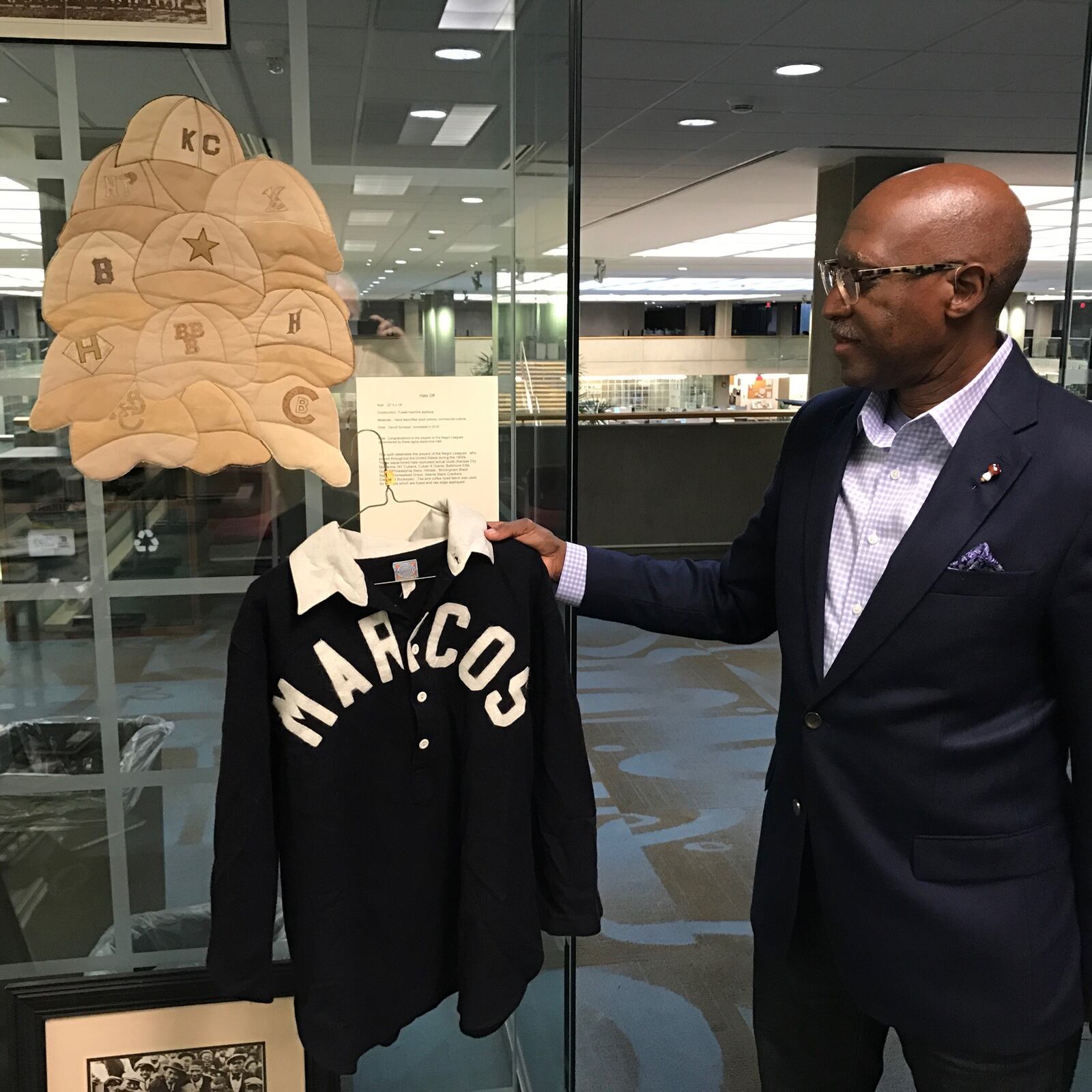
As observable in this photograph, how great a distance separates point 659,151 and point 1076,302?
15.8ft

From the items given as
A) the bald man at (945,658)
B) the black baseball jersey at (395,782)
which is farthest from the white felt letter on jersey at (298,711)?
the bald man at (945,658)

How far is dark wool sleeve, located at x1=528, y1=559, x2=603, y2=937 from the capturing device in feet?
5.15

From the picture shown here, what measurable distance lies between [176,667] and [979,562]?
126 centimetres

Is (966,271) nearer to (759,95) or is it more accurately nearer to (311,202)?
(311,202)

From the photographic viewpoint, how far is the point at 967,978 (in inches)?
52.9

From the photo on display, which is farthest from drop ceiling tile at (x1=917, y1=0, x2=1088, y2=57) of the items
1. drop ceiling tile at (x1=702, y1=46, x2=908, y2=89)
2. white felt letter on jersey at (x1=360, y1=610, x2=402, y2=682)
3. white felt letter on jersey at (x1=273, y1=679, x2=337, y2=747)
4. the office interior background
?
white felt letter on jersey at (x1=273, y1=679, x2=337, y2=747)

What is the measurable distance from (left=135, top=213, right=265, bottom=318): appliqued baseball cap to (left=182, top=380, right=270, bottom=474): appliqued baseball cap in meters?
0.13

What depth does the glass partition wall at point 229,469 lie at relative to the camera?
5.19 feet

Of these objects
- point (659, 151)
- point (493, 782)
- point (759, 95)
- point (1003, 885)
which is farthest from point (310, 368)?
point (659, 151)

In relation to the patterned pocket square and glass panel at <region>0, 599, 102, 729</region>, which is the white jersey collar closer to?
glass panel at <region>0, 599, 102, 729</region>

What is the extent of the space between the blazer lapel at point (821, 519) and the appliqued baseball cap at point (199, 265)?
2.96 ft

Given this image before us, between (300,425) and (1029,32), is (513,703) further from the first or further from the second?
(1029,32)

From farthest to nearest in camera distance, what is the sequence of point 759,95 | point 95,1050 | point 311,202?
point 759,95
point 95,1050
point 311,202

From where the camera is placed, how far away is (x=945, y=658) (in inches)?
50.9
